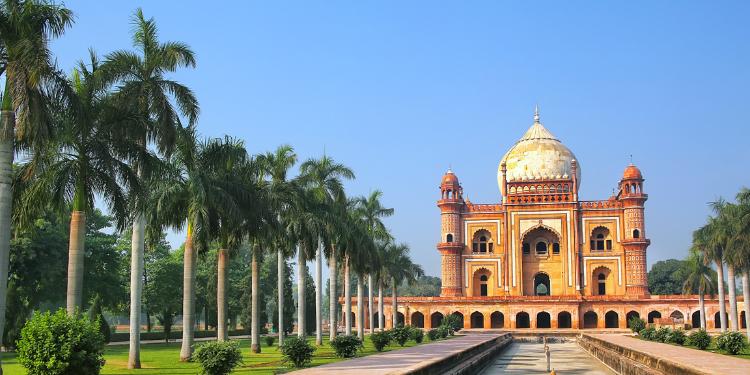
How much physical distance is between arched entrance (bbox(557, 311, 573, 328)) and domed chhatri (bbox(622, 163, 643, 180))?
13.2 m

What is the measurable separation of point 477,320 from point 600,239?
13177 mm

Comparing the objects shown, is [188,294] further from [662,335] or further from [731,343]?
[662,335]

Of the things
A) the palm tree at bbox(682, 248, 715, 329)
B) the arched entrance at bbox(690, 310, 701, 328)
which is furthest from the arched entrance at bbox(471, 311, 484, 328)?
the palm tree at bbox(682, 248, 715, 329)

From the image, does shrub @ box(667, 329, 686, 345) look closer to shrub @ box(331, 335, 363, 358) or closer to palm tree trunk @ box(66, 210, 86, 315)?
shrub @ box(331, 335, 363, 358)

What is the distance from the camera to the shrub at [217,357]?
18281 millimetres

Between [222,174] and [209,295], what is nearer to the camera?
[222,174]

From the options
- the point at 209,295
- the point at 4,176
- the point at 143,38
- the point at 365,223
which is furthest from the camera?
the point at 209,295

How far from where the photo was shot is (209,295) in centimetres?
5875

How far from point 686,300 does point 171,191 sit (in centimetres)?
5243

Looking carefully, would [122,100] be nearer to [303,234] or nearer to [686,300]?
[303,234]

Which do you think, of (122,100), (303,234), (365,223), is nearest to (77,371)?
(122,100)

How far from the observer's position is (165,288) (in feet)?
175

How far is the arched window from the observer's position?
70938 millimetres

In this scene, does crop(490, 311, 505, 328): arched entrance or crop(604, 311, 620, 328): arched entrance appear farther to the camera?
crop(490, 311, 505, 328): arched entrance
